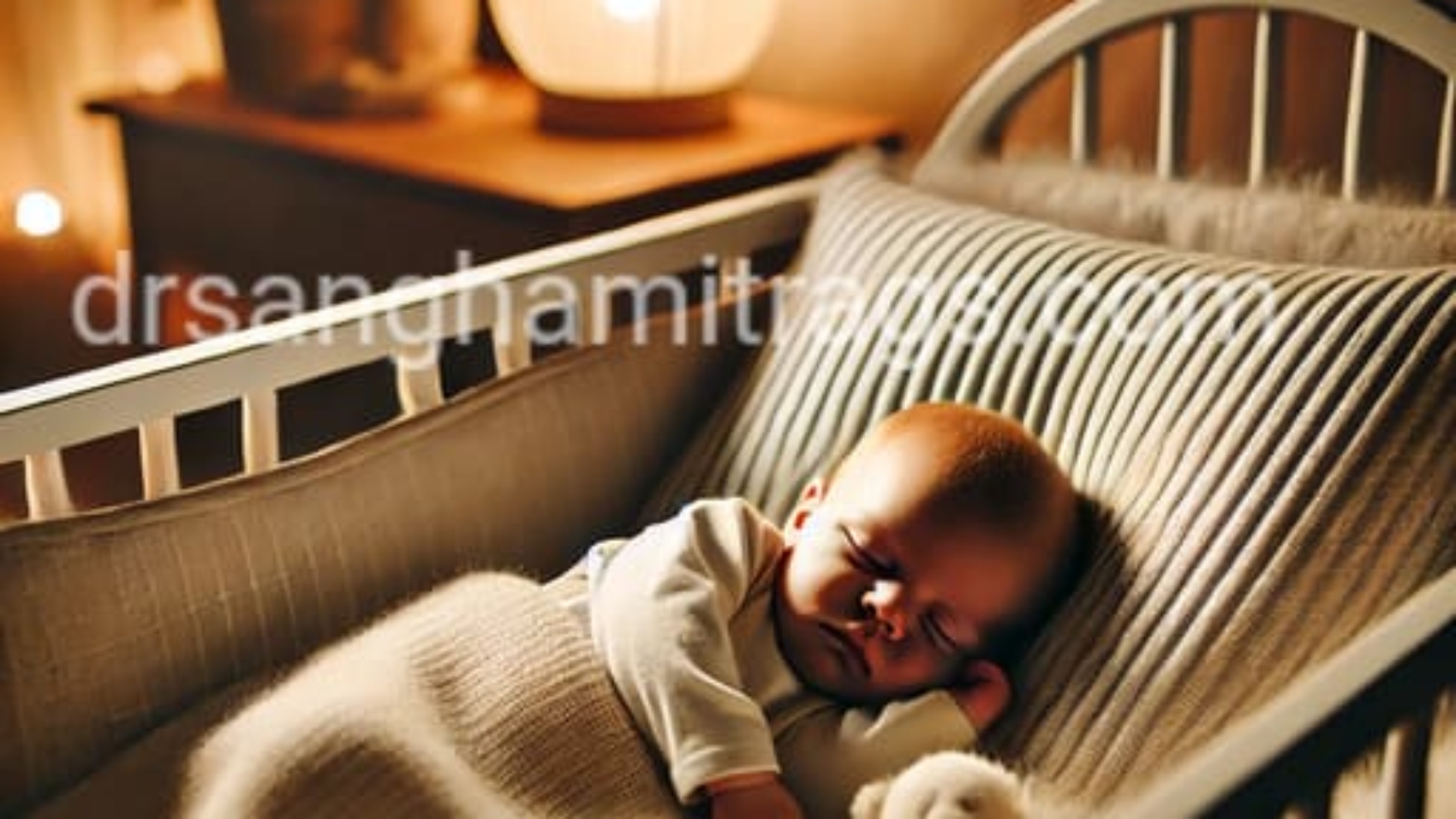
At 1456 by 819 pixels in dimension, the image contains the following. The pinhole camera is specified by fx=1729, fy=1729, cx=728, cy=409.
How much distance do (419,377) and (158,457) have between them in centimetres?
20

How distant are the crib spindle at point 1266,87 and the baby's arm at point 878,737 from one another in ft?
1.49

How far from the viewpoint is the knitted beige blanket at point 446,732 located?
2.81 ft

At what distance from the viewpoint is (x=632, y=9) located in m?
1.74

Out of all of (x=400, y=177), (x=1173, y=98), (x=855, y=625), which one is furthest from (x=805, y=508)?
(x=400, y=177)

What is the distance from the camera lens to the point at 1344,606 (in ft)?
3.02

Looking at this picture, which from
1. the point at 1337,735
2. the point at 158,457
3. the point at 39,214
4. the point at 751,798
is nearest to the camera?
the point at 1337,735

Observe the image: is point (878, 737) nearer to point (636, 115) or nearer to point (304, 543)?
point (304, 543)

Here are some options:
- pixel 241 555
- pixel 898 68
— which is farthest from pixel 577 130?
pixel 241 555

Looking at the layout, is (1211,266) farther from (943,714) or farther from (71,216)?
(71,216)

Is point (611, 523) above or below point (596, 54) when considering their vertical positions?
below

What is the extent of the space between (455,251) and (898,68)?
539 millimetres

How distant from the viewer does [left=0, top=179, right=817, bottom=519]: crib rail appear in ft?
3.31

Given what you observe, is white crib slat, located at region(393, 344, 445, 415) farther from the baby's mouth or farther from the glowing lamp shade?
the glowing lamp shade

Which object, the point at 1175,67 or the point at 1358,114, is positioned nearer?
the point at 1358,114
